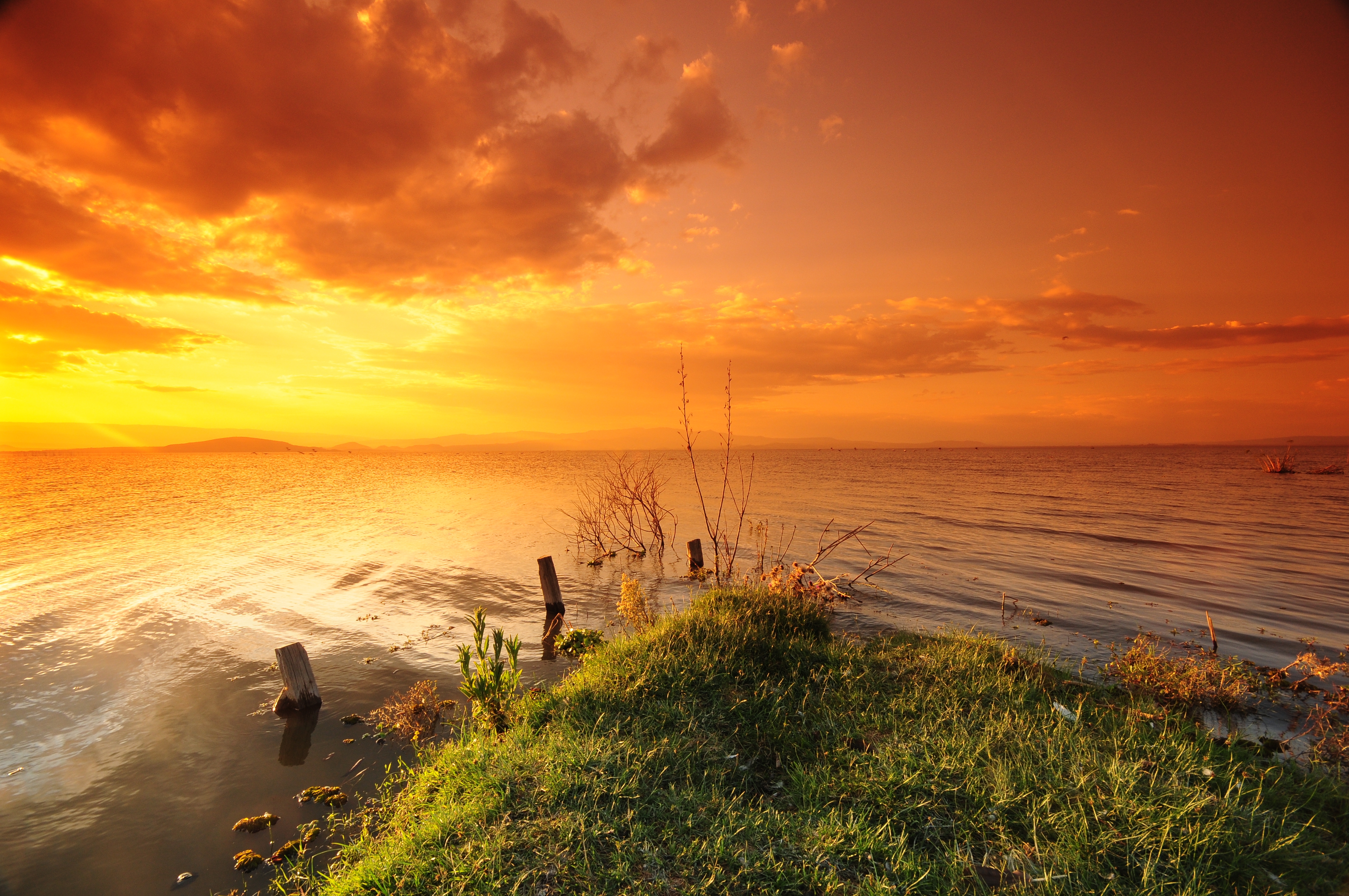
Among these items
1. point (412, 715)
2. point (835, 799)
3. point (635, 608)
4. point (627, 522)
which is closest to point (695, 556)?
point (635, 608)

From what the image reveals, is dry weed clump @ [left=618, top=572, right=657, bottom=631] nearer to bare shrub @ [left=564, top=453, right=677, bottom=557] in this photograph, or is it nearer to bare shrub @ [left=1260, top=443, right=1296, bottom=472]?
bare shrub @ [left=564, top=453, right=677, bottom=557]

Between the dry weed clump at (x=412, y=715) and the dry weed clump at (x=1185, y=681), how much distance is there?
410 inches

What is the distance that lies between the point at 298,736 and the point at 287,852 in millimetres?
2894

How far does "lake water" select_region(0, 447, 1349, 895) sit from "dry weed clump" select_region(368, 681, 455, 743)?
36 centimetres

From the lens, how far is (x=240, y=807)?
6531 mm

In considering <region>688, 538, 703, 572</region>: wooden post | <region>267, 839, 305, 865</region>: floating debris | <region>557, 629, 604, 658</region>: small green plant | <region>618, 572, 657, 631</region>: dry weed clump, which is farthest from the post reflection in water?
<region>688, 538, 703, 572</region>: wooden post

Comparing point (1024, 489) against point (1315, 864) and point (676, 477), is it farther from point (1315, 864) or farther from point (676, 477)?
point (1315, 864)

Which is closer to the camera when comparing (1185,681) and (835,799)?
(835,799)

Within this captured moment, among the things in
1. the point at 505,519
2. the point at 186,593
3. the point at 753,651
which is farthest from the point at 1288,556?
the point at 186,593

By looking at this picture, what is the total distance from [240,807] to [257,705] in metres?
3.10

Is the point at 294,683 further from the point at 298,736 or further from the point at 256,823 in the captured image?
the point at 256,823

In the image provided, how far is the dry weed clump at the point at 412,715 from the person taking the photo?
25.5 feet

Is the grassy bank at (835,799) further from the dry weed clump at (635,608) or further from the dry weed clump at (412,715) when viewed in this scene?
the dry weed clump at (635,608)

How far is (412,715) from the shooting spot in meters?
8.04
